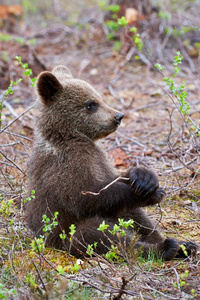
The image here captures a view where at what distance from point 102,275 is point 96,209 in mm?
905

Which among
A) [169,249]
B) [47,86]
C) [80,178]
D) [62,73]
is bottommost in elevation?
[169,249]

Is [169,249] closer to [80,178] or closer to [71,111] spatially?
[80,178]

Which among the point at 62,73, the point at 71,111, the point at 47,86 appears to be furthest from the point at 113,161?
the point at 47,86

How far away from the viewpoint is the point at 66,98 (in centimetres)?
491

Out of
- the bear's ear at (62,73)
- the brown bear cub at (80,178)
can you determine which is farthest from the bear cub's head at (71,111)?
the bear's ear at (62,73)

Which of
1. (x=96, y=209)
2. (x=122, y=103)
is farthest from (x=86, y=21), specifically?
(x=96, y=209)

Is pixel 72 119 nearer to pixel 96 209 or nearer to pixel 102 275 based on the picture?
pixel 96 209

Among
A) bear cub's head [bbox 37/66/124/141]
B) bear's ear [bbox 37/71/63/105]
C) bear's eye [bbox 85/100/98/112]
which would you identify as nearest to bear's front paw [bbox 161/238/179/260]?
bear cub's head [bbox 37/66/124/141]

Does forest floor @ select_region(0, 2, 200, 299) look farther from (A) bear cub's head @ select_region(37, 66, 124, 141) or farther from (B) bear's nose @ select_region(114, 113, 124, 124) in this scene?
(A) bear cub's head @ select_region(37, 66, 124, 141)

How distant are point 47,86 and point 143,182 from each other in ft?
5.18

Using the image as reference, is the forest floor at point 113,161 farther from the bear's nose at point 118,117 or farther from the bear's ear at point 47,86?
the bear's ear at point 47,86

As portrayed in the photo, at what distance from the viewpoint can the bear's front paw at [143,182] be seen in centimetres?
448

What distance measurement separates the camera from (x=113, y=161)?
7.14m

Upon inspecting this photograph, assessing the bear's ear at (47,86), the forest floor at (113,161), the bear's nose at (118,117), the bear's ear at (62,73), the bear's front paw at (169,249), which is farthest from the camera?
the bear's ear at (62,73)
